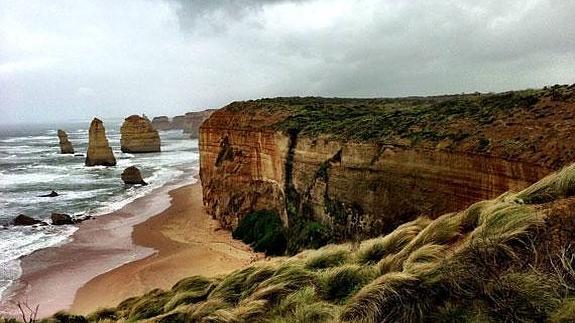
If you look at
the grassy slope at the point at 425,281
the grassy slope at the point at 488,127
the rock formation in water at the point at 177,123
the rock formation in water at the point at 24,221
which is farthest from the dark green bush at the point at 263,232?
the rock formation in water at the point at 177,123

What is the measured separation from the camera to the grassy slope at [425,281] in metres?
3.81

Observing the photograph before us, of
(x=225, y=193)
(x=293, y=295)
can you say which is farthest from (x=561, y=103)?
(x=225, y=193)

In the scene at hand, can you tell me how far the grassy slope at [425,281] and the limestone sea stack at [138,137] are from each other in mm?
61973

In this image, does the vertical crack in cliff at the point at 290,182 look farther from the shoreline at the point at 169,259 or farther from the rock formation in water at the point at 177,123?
the rock formation in water at the point at 177,123

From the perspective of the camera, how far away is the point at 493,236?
4703 millimetres

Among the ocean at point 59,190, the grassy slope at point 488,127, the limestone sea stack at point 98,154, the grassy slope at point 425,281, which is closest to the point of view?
the grassy slope at point 425,281

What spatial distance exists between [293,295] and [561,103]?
10320 millimetres

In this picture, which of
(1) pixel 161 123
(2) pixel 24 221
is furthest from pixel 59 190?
(1) pixel 161 123

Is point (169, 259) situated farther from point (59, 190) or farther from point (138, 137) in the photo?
point (138, 137)

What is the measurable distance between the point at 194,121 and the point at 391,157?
11976 cm

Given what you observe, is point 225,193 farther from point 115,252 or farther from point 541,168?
point 541,168

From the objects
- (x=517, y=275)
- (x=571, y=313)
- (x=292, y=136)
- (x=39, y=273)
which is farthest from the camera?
(x=292, y=136)

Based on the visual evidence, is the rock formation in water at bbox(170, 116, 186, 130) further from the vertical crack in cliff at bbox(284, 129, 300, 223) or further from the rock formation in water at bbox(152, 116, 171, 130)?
the vertical crack in cliff at bbox(284, 129, 300, 223)

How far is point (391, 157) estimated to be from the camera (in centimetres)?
1409
